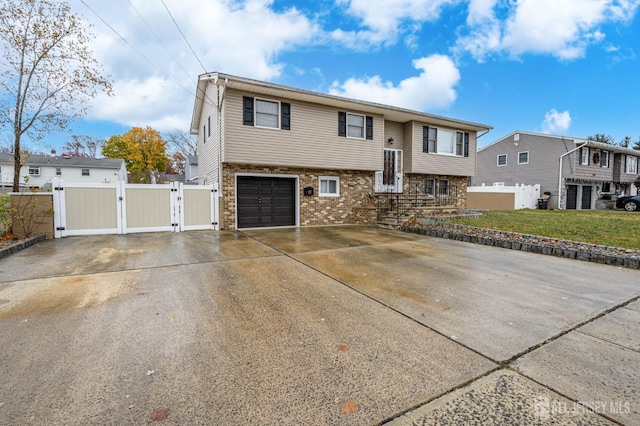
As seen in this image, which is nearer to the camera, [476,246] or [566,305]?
[566,305]

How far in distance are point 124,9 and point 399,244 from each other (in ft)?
31.0

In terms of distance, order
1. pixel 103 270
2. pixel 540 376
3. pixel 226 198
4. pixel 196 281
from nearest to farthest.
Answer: pixel 540 376 < pixel 196 281 < pixel 103 270 < pixel 226 198

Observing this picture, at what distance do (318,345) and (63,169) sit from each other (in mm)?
38589

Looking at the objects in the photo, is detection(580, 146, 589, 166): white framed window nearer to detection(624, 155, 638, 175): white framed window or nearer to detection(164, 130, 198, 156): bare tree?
detection(624, 155, 638, 175): white framed window

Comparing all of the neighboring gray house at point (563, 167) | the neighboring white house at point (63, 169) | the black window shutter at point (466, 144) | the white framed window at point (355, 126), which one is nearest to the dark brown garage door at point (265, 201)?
A: the white framed window at point (355, 126)

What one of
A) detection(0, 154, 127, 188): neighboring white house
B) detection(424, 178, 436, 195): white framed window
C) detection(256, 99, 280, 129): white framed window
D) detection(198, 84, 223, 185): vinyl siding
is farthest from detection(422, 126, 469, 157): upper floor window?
detection(0, 154, 127, 188): neighboring white house

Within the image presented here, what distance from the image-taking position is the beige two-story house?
404 inches

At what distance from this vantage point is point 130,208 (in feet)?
31.0

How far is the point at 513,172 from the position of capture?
75.7 feet

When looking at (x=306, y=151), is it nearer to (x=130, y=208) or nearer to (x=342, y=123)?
(x=342, y=123)

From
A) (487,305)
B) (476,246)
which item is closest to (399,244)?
(476,246)

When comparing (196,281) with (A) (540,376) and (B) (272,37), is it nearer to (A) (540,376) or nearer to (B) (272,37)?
(A) (540,376)

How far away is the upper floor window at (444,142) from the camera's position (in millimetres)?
14203

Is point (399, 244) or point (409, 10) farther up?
point (409, 10)
